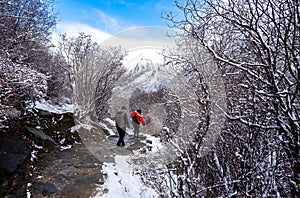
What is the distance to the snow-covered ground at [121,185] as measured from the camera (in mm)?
4346

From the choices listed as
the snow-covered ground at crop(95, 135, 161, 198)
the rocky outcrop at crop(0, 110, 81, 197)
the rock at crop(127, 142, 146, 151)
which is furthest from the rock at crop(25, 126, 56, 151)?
the rock at crop(127, 142, 146, 151)

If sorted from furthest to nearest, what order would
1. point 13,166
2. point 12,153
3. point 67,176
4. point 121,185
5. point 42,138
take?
1. point 42,138
2. point 121,185
3. point 67,176
4. point 12,153
5. point 13,166

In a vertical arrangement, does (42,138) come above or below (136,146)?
above

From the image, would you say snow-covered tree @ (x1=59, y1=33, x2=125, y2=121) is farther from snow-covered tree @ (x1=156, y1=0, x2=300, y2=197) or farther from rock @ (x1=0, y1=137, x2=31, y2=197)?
snow-covered tree @ (x1=156, y1=0, x2=300, y2=197)

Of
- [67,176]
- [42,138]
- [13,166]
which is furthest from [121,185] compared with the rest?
[42,138]

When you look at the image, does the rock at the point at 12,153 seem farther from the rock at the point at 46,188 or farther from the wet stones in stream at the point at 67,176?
the rock at the point at 46,188

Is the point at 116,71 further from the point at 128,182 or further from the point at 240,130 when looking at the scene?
the point at 240,130

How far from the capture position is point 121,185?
480 centimetres

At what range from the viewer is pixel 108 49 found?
1261cm

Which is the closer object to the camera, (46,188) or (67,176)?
(46,188)

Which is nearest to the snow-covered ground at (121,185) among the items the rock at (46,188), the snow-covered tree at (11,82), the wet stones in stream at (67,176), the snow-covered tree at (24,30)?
the wet stones in stream at (67,176)

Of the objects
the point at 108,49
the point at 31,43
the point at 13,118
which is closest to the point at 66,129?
the point at 13,118

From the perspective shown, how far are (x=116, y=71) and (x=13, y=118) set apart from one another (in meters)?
7.75

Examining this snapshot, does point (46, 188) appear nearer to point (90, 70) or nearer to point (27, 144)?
point (27, 144)
